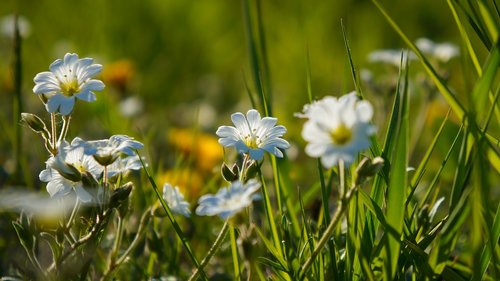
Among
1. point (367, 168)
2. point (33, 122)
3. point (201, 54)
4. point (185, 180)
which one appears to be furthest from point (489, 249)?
point (201, 54)

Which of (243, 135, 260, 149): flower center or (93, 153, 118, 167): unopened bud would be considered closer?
(93, 153, 118, 167): unopened bud

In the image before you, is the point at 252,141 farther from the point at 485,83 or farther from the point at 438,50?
the point at 438,50

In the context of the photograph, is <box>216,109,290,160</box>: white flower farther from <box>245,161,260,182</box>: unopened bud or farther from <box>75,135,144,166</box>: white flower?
<box>75,135,144,166</box>: white flower

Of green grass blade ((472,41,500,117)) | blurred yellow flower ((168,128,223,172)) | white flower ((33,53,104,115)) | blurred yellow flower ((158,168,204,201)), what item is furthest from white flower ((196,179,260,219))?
blurred yellow flower ((168,128,223,172))

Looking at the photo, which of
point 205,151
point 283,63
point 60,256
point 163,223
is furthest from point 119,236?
point 283,63

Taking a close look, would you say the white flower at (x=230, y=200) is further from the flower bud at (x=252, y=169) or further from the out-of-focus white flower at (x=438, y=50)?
the out-of-focus white flower at (x=438, y=50)

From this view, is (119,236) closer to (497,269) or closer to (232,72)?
(497,269)
